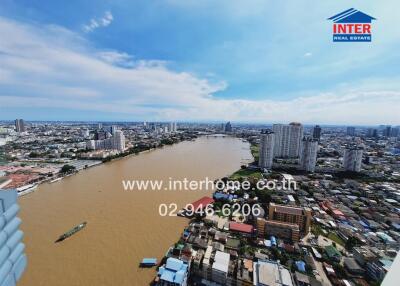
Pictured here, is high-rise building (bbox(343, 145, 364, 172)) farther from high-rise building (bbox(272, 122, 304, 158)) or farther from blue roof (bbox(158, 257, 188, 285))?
blue roof (bbox(158, 257, 188, 285))

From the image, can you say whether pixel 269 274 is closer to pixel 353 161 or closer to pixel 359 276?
pixel 359 276

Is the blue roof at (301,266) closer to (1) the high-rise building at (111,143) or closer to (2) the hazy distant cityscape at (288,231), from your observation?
(2) the hazy distant cityscape at (288,231)

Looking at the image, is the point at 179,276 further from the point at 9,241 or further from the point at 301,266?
the point at 9,241

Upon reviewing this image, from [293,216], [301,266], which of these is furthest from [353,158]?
[301,266]

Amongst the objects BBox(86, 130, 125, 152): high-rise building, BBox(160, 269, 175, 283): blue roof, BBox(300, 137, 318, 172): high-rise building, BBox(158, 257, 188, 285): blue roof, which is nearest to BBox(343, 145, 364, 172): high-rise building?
BBox(300, 137, 318, 172): high-rise building

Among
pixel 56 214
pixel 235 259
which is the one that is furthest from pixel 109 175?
pixel 235 259
